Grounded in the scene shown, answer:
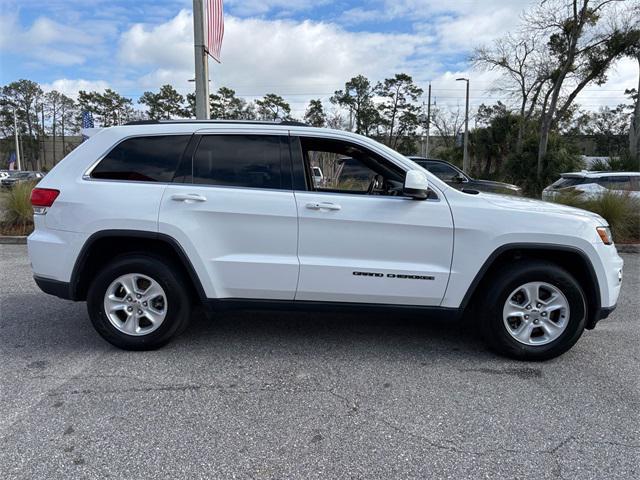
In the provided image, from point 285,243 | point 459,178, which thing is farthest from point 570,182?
point 285,243

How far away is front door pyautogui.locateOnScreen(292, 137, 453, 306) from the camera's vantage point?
3.56 meters

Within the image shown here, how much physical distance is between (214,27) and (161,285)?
7.59 metres

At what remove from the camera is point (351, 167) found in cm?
466

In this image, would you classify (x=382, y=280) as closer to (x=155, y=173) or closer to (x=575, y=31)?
(x=155, y=173)

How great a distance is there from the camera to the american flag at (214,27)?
30.3 ft

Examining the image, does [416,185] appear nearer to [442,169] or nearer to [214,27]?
[214,27]

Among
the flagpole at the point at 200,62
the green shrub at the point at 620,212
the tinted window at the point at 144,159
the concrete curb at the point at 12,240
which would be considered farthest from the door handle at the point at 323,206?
the concrete curb at the point at 12,240

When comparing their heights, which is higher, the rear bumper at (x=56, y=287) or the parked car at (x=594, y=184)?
the parked car at (x=594, y=184)

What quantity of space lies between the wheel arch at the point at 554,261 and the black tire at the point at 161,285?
227 centimetres

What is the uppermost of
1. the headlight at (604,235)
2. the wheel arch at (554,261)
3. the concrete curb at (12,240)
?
the headlight at (604,235)

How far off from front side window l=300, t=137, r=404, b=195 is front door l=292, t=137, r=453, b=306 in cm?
32

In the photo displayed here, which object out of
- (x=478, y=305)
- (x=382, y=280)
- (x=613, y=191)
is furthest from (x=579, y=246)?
(x=613, y=191)

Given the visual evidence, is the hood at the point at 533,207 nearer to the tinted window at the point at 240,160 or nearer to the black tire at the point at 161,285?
the tinted window at the point at 240,160

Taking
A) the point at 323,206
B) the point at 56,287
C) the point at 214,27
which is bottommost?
the point at 56,287
